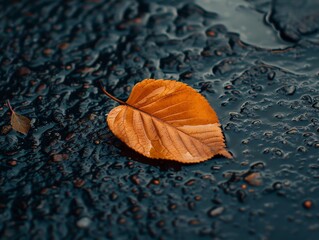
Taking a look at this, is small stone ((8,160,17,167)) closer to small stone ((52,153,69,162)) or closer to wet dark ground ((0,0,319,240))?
wet dark ground ((0,0,319,240))

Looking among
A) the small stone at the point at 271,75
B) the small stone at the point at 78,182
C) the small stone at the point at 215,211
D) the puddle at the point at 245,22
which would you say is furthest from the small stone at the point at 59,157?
the puddle at the point at 245,22

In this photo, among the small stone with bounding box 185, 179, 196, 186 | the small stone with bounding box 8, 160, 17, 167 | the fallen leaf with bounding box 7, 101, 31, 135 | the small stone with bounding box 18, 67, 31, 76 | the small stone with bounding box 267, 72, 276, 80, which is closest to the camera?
the small stone with bounding box 185, 179, 196, 186

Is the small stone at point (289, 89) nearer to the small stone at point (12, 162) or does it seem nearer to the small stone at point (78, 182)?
the small stone at point (78, 182)

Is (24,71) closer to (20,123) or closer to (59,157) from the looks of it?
(20,123)

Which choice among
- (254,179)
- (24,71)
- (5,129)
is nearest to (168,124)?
(254,179)

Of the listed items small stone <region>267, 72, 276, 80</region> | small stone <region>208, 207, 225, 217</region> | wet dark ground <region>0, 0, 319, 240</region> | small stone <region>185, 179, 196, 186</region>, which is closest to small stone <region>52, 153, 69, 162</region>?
wet dark ground <region>0, 0, 319, 240</region>

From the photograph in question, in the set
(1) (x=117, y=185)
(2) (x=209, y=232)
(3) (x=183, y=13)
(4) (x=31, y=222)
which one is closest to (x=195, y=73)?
(3) (x=183, y=13)

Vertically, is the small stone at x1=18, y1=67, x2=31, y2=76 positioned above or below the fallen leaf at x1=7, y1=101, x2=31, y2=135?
above

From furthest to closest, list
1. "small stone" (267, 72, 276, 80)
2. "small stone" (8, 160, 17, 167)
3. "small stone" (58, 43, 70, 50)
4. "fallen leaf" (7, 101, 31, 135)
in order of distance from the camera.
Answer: "small stone" (58, 43, 70, 50) → "small stone" (267, 72, 276, 80) → "fallen leaf" (7, 101, 31, 135) → "small stone" (8, 160, 17, 167)
